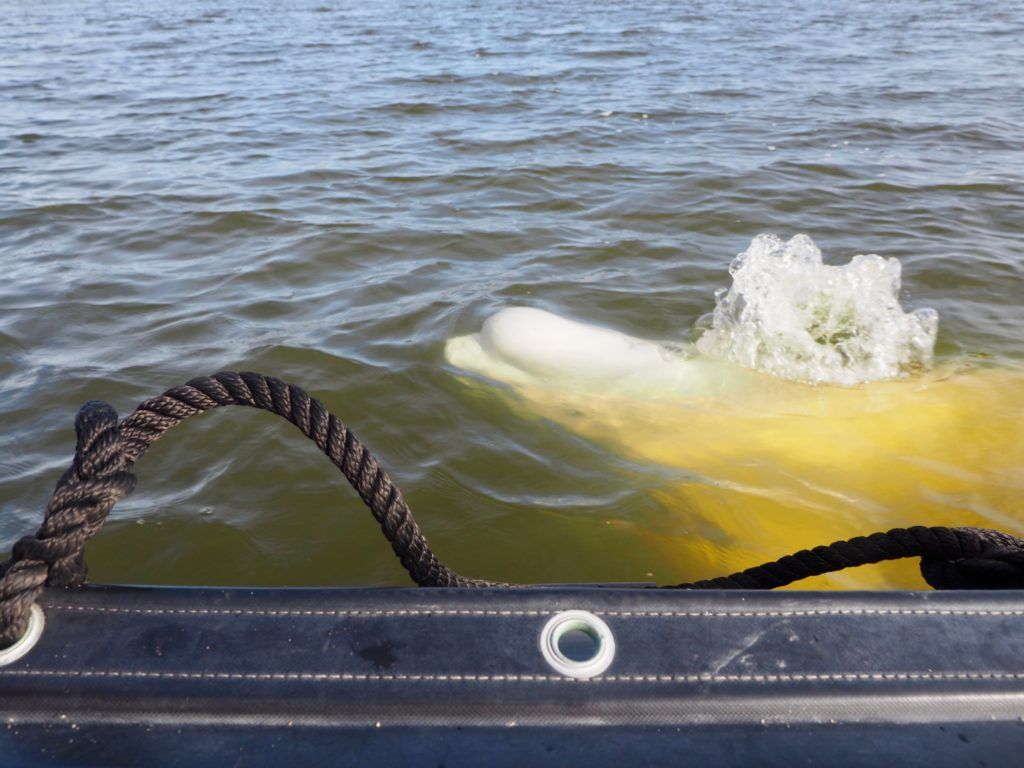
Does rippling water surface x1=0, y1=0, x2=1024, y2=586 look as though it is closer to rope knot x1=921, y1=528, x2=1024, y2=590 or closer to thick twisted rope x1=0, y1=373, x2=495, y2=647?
thick twisted rope x1=0, y1=373, x2=495, y2=647

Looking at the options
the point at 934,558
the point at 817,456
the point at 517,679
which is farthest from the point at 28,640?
the point at 817,456

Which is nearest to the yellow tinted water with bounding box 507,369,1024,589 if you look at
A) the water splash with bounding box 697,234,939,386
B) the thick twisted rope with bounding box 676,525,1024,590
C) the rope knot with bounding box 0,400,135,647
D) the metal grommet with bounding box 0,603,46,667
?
the water splash with bounding box 697,234,939,386

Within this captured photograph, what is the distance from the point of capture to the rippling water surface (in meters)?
2.96

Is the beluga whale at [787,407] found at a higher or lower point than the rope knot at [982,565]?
lower

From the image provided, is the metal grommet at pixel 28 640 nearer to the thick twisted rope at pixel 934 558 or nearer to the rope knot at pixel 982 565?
the thick twisted rope at pixel 934 558

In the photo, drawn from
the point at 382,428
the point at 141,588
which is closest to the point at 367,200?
the point at 382,428

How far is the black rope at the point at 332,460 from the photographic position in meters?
1.35

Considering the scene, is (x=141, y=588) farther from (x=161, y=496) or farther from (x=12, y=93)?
(x=12, y=93)

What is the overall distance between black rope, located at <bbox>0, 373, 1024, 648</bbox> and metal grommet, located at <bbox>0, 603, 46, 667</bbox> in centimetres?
1

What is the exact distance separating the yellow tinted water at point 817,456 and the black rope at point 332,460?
1.08 m

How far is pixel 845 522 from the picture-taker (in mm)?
2926

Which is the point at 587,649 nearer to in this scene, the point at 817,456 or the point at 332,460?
the point at 332,460

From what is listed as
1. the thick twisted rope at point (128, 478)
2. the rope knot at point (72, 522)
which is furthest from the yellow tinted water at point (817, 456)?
the rope knot at point (72, 522)

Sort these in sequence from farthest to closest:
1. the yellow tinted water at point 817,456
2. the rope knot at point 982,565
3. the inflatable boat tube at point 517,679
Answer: the yellow tinted water at point 817,456
the rope knot at point 982,565
the inflatable boat tube at point 517,679
